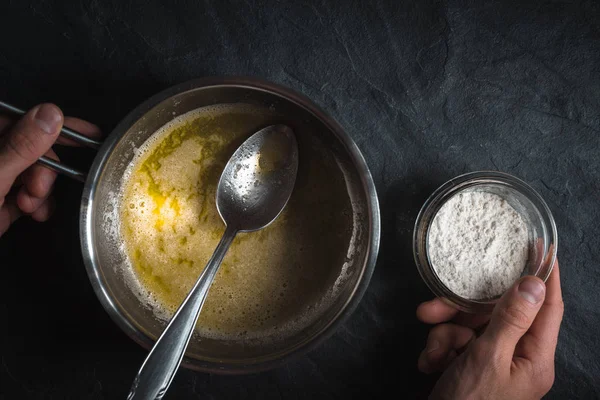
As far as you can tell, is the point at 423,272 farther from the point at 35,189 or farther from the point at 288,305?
the point at 35,189

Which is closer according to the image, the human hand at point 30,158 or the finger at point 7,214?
the human hand at point 30,158

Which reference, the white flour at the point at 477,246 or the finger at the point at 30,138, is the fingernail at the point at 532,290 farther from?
the finger at the point at 30,138

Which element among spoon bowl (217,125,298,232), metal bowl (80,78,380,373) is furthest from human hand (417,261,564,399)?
spoon bowl (217,125,298,232)

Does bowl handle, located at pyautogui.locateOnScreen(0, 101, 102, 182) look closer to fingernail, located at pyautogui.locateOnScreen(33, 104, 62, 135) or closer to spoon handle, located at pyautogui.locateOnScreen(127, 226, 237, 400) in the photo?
fingernail, located at pyautogui.locateOnScreen(33, 104, 62, 135)

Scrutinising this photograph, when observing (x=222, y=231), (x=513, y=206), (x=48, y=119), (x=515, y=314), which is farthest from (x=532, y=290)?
(x=48, y=119)

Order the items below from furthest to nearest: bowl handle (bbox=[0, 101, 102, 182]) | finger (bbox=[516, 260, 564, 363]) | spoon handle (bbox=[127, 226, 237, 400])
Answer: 1. finger (bbox=[516, 260, 564, 363])
2. bowl handle (bbox=[0, 101, 102, 182])
3. spoon handle (bbox=[127, 226, 237, 400])

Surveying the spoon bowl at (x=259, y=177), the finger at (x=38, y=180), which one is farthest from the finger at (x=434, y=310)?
the finger at (x=38, y=180)

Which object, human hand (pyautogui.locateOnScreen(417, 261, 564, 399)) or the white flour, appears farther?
the white flour
